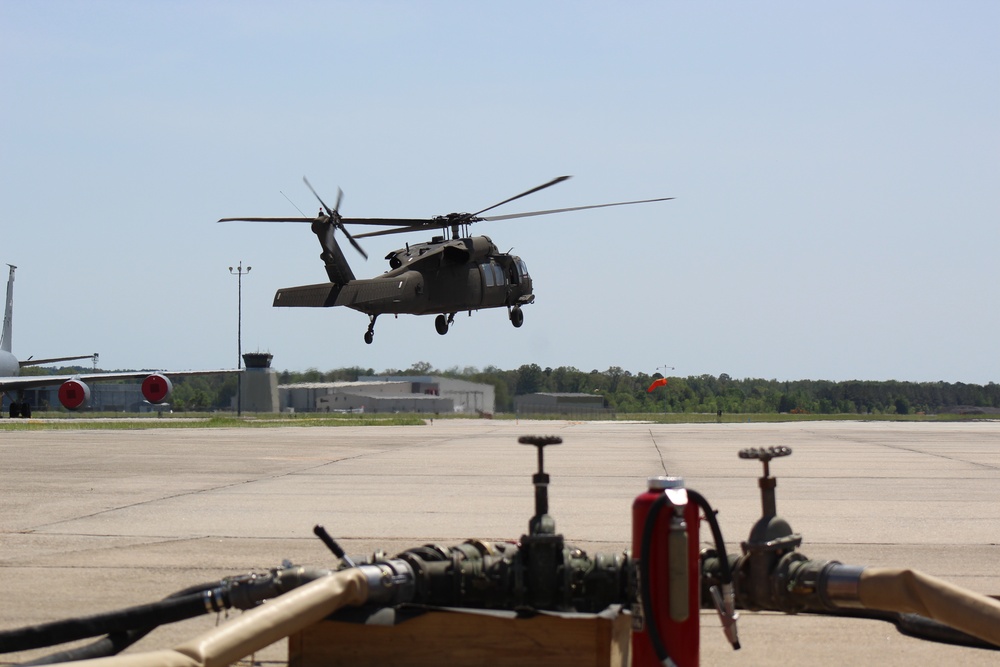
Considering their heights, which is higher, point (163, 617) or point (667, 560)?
point (667, 560)

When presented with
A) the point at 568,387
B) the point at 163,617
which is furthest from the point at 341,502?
the point at 568,387

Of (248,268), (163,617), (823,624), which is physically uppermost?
(248,268)

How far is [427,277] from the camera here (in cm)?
3200

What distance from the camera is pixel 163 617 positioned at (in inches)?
177

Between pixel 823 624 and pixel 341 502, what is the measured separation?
24.8ft

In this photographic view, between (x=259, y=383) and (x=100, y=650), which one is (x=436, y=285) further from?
(x=259, y=383)

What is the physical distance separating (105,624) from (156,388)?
4719 cm

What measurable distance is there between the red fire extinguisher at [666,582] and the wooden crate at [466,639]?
189mm

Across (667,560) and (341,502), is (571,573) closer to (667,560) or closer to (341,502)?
(667,560)

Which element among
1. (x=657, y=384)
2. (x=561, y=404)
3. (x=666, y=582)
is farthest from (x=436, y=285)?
(x=657, y=384)

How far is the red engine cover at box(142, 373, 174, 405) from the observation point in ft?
159

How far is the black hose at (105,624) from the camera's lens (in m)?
4.43

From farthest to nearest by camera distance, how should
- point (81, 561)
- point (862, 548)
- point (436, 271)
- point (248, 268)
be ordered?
point (248, 268) < point (436, 271) < point (862, 548) < point (81, 561)

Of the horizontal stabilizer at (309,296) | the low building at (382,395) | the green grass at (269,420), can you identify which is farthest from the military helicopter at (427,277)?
the low building at (382,395)
